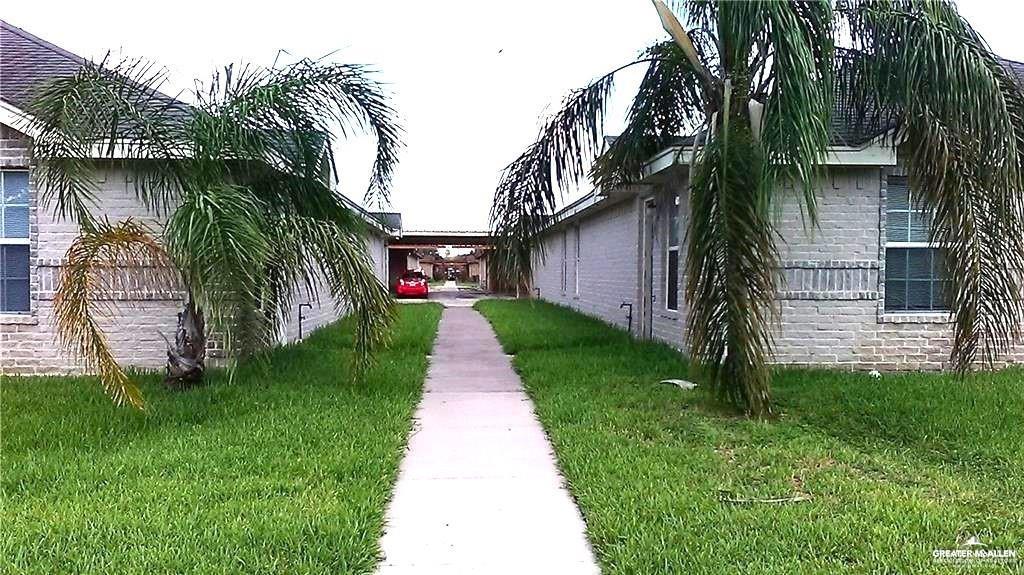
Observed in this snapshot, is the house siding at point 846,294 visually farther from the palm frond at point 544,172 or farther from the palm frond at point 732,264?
the palm frond at point 732,264

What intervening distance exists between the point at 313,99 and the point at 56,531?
4844 millimetres

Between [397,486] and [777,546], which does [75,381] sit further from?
[777,546]

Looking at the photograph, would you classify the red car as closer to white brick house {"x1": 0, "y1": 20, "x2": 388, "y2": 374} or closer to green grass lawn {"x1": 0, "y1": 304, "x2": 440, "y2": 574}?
white brick house {"x1": 0, "y1": 20, "x2": 388, "y2": 374}

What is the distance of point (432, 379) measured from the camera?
9.08 meters

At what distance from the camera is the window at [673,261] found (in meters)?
10.7

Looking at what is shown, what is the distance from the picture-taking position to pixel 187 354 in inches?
311

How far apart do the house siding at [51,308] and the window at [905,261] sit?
6.54 metres

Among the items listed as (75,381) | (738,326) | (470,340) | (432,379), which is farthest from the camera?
(470,340)

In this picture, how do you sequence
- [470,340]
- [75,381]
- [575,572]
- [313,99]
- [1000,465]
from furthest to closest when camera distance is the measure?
[470,340] < [75,381] < [313,99] < [1000,465] < [575,572]

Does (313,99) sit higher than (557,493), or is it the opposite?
(313,99)

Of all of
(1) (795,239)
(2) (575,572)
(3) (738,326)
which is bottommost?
(2) (575,572)

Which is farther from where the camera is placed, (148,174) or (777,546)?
(148,174)

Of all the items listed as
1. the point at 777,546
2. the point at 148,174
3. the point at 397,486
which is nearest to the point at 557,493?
the point at 397,486

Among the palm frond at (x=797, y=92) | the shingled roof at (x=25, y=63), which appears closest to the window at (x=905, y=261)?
the palm frond at (x=797, y=92)
